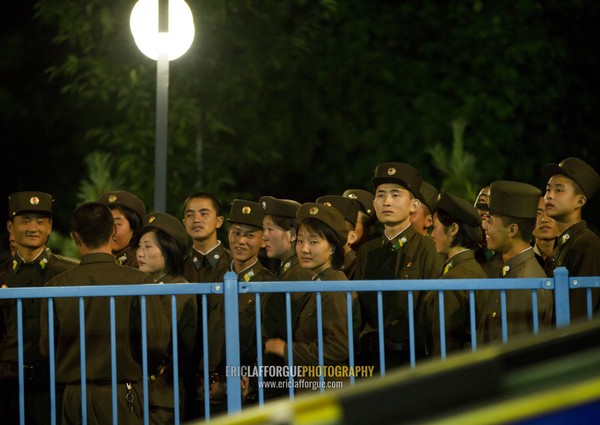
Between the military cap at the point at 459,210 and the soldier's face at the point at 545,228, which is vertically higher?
the military cap at the point at 459,210

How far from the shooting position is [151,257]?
23.8ft

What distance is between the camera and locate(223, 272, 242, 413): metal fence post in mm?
5516

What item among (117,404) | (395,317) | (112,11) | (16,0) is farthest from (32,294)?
(16,0)

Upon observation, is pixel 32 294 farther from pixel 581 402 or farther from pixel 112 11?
pixel 112 11

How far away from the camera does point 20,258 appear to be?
841 cm

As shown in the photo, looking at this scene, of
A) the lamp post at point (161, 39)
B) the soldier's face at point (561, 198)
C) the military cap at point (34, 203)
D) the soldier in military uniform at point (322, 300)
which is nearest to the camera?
the soldier in military uniform at point (322, 300)

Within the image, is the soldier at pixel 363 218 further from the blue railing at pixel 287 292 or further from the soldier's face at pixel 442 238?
the blue railing at pixel 287 292

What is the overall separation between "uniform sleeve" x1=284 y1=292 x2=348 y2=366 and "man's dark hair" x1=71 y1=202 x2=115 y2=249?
129 centimetres

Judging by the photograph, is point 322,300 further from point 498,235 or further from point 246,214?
point 246,214

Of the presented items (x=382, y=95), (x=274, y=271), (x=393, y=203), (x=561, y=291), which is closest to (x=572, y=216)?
(x=393, y=203)

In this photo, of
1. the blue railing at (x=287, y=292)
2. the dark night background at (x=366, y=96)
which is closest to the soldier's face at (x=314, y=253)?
the blue railing at (x=287, y=292)

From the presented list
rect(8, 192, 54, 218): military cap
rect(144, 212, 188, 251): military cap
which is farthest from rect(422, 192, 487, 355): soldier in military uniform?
rect(8, 192, 54, 218): military cap

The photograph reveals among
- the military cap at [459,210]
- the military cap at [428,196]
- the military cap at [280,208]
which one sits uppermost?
the military cap at [428,196]

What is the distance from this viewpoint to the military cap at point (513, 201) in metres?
6.79
